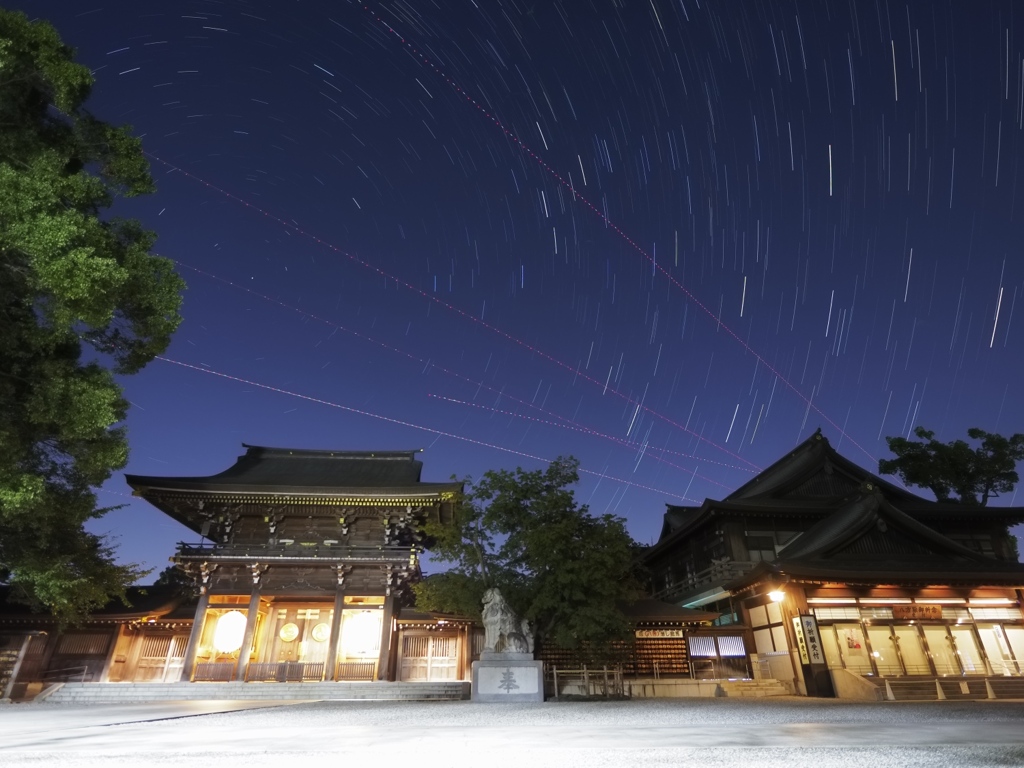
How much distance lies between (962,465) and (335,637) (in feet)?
132

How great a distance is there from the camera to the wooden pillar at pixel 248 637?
781 inches

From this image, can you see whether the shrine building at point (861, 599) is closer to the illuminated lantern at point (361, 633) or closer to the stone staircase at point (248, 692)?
the stone staircase at point (248, 692)

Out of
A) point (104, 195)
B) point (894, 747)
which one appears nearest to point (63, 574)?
point (104, 195)

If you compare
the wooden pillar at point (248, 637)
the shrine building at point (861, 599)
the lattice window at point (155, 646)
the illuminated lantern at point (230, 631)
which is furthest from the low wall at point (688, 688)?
the lattice window at point (155, 646)

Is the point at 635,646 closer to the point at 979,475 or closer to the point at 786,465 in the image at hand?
the point at 786,465

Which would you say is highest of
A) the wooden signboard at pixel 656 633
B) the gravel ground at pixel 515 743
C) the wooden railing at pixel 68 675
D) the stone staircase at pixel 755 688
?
the wooden signboard at pixel 656 633

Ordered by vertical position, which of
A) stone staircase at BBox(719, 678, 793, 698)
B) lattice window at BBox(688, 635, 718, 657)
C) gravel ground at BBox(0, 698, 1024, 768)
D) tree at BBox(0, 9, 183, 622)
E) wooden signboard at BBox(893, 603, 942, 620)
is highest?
tree at BBox(0, 9, 183, 622)

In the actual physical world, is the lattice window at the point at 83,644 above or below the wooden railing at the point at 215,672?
above

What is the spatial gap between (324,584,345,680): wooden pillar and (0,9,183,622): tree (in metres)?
10.8

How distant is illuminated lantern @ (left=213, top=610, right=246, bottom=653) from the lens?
22.3 metres

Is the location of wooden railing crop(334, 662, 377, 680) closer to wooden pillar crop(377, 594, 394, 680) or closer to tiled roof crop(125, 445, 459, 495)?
wooden pillar crop(377, 594, 394, 680)

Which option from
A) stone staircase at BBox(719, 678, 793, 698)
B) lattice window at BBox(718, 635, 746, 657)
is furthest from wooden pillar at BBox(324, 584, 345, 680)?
lattice window at BBox(718, 635, 746, 657)

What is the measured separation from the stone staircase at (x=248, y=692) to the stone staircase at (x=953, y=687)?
14114 millimetres

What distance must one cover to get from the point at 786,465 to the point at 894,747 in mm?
29914
